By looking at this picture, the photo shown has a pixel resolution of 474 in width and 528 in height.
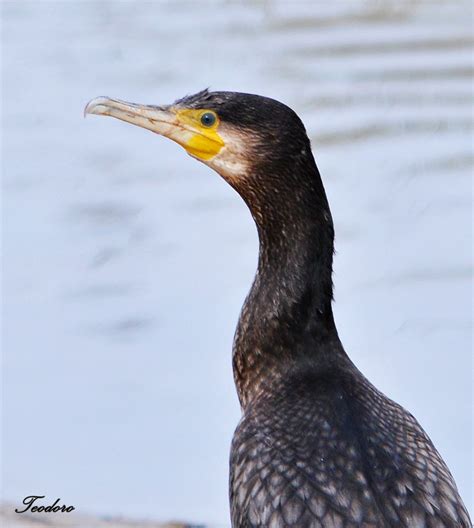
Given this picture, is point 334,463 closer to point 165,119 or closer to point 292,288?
point 292,288

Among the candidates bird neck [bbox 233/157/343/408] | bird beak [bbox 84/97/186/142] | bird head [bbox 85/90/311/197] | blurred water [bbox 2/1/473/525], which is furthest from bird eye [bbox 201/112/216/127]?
blurred water [bbox 2/1/473/525]

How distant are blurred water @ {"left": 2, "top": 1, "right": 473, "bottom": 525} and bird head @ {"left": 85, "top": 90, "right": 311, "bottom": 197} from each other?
1.83 metres

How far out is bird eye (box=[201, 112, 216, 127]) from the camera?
4328 millimetres

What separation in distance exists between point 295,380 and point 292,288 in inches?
11.6

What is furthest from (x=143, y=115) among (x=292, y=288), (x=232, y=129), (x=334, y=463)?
(x=334, y=463)

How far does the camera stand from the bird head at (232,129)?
4207mm

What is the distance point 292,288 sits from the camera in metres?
4.32

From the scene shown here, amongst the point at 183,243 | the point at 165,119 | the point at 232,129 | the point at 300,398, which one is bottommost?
the point at 300,398

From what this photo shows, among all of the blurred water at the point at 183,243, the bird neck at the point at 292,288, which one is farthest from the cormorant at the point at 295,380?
the blurred water at the point at 183,243

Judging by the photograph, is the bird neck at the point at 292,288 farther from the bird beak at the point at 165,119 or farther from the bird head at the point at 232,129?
the bird beak at the point at 165,119

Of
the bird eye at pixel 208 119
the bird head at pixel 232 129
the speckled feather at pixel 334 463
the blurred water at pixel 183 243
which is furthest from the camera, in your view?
the blurred water at pixel 183 243

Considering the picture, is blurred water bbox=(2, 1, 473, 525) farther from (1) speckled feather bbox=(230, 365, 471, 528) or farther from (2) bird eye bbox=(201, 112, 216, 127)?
(2) bird eye bbox=(201, 112, 216, 127)

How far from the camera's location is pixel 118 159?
29.0ft

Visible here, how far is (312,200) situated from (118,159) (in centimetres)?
469
